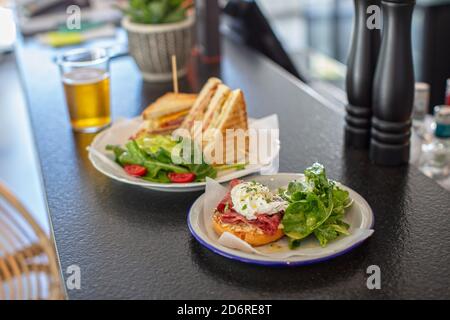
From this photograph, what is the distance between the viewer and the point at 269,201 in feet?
3.58

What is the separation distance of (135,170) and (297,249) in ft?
1.39

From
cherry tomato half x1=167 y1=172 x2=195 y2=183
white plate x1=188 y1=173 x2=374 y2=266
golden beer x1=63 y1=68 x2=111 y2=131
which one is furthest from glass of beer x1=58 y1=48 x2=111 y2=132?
white plate x1=188 y1=173 x2=374 y2=266

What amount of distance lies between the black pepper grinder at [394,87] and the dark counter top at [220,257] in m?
0.05

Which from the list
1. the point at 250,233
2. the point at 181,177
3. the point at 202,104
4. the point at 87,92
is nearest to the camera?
the point at 250,233

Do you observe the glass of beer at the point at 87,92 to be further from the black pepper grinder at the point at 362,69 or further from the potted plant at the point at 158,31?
the black pepper grinder at the point at 362,69

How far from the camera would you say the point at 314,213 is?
107cm

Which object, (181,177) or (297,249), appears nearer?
(297,249)

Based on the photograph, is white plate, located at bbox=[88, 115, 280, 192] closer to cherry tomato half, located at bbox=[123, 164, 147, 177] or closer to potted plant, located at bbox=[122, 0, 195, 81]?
cherry tomato half, located at bbox=[123, 164, 147, 177]

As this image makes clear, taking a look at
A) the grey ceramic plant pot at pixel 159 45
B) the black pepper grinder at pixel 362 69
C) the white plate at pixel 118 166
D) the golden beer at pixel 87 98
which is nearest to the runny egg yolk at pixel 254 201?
the white plate at pixel 118 166

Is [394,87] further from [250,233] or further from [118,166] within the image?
[118,166]

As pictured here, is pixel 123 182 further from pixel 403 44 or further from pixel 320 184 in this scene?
pixel 403 44

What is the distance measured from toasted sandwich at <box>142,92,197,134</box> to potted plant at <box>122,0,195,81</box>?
20.6 inches

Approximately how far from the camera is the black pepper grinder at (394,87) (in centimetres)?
129

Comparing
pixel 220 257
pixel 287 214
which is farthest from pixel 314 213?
pixel 220 257
